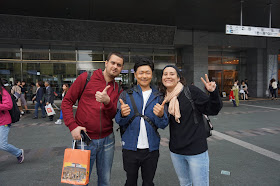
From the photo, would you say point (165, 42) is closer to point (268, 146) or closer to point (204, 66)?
point (204, 66)

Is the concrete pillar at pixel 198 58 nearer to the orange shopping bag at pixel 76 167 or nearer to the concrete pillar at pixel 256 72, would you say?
the concrete pillar at pixel 256 72

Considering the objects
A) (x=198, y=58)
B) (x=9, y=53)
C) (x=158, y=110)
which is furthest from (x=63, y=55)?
(x=158, y=110)

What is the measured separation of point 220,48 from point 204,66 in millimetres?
3662

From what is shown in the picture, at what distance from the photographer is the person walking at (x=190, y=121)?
1978 mm

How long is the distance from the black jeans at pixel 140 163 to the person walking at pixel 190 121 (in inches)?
12.0

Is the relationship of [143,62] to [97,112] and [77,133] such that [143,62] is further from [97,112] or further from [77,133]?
[77,133]

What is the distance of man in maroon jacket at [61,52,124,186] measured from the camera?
2105mm

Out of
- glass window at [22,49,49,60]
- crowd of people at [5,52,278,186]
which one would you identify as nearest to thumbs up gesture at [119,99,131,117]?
crowd of people at [5,52,278,186]

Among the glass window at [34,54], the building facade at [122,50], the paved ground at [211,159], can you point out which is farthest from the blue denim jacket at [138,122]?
the glass window at [34,54]

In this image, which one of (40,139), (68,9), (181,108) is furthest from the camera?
(68,9)

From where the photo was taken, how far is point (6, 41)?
13.5 metres

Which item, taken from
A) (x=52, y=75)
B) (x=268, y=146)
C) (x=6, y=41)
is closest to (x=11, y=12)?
(x=6, y=41)

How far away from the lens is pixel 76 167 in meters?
1.84

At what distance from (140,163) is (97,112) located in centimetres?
76
